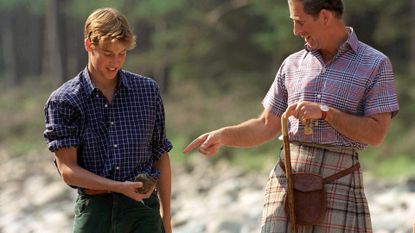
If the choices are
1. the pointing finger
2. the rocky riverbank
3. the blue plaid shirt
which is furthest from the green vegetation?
the blue plaid shirt

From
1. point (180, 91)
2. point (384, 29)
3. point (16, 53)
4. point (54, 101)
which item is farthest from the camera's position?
point (16, 53)

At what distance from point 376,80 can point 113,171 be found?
1088 millimetres

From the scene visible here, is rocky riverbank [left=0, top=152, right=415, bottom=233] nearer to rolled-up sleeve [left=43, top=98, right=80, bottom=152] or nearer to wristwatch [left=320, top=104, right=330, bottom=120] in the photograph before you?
wristwatch [left=320, top=104, right=330, bottom=120]

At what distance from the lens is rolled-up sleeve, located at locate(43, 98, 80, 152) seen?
3961 mm

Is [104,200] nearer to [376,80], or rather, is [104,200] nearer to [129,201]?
[129,201]

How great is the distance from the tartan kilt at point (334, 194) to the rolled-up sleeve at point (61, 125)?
2.86 ft

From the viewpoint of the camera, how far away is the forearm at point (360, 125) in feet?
13.0

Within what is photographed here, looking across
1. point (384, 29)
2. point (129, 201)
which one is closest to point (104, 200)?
point (129, 201)

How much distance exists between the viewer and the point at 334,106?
4.06m

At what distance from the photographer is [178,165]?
18.1 meters

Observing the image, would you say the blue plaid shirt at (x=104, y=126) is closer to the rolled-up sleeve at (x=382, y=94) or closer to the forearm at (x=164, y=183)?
the forearm at (x=164, y=183)

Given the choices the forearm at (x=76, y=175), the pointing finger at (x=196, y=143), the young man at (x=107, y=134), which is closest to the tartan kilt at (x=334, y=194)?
the pointing finger at (x=196, y=143)

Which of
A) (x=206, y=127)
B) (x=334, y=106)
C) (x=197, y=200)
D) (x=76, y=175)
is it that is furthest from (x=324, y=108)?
(x=206, y=127)

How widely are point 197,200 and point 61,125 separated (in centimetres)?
1042
